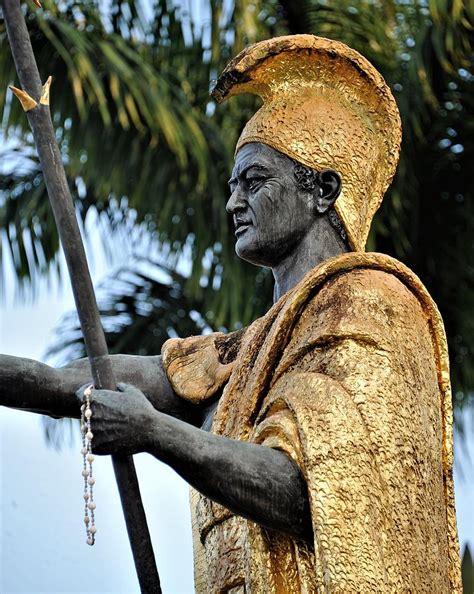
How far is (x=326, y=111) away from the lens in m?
9.38

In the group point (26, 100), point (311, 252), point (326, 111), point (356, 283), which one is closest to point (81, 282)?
point (26, 100)

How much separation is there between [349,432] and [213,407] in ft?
3.43

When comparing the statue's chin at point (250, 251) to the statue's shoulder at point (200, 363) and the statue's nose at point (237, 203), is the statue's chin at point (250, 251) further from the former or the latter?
the statue's shoulder at point (200, 363)

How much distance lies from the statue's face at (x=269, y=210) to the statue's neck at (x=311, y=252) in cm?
3

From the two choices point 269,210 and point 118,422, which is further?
point 269,210

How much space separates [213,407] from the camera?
9.25 meters

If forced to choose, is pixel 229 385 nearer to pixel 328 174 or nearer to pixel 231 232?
pixel 328 174

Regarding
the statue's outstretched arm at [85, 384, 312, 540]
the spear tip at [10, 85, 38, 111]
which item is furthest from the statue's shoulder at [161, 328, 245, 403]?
the spear tip at [10, 85, 38, 111]

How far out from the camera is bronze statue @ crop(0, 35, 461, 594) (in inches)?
323

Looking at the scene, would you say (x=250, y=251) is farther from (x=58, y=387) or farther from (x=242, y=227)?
(x=58, y=387)

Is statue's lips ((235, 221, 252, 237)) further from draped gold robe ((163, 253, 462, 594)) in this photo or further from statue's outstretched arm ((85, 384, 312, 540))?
statue's outstretched arm ((85, 384, 312, 540))

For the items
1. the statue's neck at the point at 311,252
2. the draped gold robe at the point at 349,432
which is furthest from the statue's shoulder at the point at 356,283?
the statue's neck at the point at 311,252

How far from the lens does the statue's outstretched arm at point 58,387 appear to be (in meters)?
8.84

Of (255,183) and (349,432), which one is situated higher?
(255,183)
